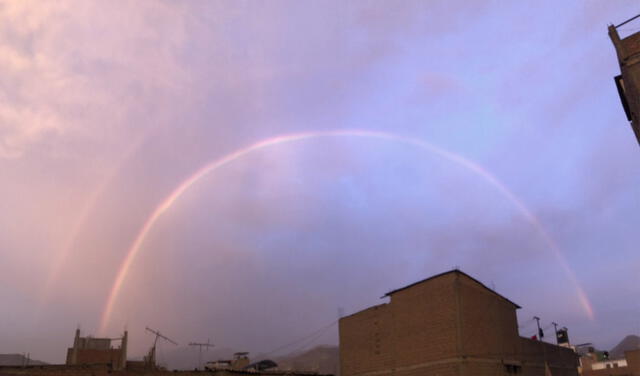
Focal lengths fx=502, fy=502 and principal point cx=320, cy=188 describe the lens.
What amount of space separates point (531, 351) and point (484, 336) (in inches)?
403

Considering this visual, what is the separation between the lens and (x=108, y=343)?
55125 mm

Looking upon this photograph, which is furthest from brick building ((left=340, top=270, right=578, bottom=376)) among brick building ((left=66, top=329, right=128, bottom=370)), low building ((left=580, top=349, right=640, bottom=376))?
low building ((left=580, top=349, right=640, bottom=376))

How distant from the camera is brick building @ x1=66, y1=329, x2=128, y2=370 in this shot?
1997 inches

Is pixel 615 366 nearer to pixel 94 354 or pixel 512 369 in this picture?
pixel 512 369

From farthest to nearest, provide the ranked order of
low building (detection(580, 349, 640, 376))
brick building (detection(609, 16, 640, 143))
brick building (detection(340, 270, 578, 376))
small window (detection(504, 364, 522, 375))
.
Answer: low building (detection(580, 349, 640, 376)) → small window (detection(504, 364, 522, 375)) → brick building (detection(340, 270, 578, 376)) → brick building (detection(609, 16, 640, 143))

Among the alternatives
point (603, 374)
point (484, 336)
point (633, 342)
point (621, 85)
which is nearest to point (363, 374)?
point (484, 336)

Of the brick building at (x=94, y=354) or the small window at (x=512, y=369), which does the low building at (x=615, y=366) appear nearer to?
the small window at (x=512, y=369)

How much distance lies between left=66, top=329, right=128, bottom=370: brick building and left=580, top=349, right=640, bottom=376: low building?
65001mm

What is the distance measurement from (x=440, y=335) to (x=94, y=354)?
3689 centimetres

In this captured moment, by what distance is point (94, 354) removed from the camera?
51531mm

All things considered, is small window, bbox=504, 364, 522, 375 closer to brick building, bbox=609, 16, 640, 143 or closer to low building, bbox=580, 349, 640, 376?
brick building, bbox=609, 16, 640, 143

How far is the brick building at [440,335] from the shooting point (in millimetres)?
32500

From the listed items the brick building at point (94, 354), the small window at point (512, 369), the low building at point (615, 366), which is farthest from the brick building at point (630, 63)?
the low building at point (615, 366)

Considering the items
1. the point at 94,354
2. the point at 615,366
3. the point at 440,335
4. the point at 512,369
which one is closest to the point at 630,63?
the point at 440,335
